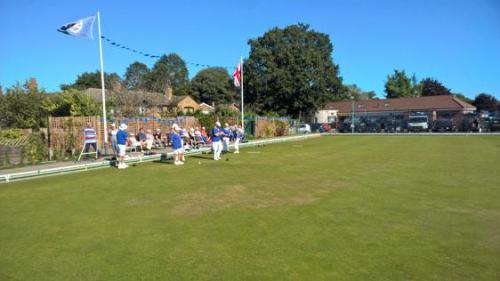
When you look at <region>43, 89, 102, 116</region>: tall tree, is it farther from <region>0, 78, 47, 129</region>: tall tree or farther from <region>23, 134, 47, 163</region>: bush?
<region>23, 134, 47, 163</region>: bush

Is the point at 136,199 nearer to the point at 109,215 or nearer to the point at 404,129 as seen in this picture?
the point at 109,215

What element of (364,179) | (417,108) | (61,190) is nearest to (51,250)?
(61,190)

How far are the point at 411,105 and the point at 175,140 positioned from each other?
58.3 metres

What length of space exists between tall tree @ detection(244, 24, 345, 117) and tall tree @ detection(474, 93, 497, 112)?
34.5 metres

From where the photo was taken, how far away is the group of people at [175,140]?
14.7 meters

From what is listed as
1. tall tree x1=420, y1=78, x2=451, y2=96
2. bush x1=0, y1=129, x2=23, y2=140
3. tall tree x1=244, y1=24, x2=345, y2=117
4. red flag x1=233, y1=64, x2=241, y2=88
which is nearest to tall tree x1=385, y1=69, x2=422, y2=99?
tall tree x1=420, y1=78, x2=451, y2=96

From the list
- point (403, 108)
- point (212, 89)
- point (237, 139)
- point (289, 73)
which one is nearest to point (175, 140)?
point (237, 139)

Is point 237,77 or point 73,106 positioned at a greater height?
point 237,77

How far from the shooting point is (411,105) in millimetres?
64812

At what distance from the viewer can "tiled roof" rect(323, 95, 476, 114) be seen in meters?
60.6

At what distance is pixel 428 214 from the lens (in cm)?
713

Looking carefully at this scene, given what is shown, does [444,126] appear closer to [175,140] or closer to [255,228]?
[175,140]

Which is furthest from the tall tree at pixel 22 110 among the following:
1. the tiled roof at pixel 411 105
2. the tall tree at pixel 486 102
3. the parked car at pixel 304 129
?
the tall tree at pixel 486 102

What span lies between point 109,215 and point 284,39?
49.7 meters
